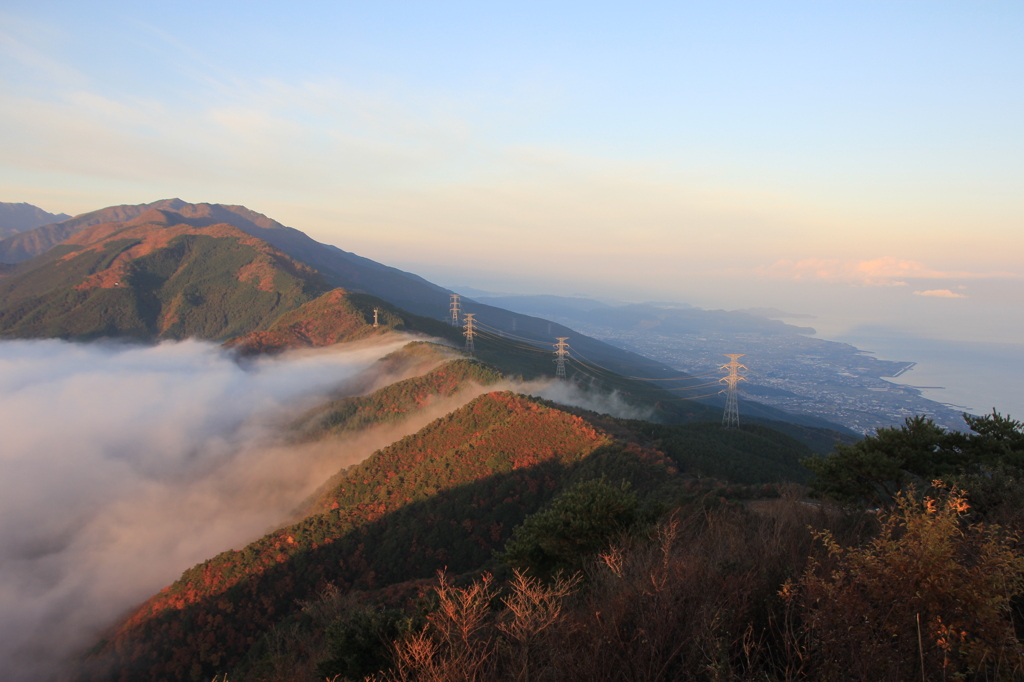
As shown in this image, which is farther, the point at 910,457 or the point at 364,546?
the point at 364,546

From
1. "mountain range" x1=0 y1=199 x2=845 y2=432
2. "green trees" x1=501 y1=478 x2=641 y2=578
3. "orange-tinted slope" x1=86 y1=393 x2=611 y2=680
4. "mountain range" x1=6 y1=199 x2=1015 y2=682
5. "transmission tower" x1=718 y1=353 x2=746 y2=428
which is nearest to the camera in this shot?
"mountain range" x1=6 y1=199 x2=1015 y2=682

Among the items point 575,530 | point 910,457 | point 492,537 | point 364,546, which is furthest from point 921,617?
point 364,546

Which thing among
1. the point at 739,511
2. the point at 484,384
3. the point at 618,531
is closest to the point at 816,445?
the point at 484,384

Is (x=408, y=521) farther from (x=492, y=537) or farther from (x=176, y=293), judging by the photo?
(x=176, y=293)

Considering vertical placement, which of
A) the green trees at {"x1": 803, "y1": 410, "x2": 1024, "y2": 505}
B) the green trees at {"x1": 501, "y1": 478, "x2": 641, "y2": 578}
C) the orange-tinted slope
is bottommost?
the orange-tinted slope

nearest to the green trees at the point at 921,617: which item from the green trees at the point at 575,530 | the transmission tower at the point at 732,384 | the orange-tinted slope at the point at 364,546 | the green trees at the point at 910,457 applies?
the green trees at the point at 575,530

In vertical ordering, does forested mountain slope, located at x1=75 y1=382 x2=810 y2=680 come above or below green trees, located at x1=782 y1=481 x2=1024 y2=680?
below

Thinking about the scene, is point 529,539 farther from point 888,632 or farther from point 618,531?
point 888,632

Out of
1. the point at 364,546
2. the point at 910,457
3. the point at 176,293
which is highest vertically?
the point at 910,457

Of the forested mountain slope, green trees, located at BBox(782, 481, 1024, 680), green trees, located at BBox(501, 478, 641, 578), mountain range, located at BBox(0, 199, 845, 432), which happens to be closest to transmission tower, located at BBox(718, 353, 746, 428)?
the forested mountain slope

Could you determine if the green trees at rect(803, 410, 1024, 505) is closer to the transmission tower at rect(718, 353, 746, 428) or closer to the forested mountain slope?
the forested mountain slope

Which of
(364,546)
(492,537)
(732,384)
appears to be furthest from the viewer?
(732,384)
